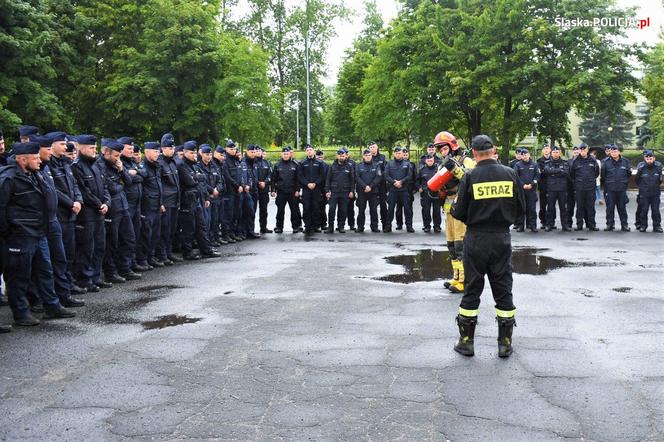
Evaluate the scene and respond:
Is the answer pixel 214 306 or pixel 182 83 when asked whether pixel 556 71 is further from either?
pixel 214 306

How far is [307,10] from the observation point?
189 feet

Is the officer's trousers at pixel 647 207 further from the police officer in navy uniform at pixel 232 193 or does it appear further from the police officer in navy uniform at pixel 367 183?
the police officer in navy uniform at pixel 232 193

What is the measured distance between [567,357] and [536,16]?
27828 mm

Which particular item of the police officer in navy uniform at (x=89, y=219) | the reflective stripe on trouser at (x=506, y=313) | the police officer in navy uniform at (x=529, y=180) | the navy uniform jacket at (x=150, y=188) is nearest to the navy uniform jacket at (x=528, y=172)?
the police officer in navy uniform at (x=529, y=180)

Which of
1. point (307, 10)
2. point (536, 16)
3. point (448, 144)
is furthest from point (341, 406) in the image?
point (307, 10)

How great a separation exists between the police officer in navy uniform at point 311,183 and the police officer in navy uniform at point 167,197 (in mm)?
5440

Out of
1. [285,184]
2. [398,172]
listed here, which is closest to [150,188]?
[285,184]

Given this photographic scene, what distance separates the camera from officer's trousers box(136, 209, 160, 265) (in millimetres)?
11681

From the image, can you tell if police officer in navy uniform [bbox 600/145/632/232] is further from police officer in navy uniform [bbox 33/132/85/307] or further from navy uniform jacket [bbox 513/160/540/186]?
police officer in navy uniform [bbox 33/132/85/307]

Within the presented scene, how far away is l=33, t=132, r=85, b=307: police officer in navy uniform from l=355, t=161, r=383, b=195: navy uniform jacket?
9.85 meters

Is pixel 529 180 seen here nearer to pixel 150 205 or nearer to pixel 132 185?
pixel 150 205

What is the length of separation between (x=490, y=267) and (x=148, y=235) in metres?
6.91

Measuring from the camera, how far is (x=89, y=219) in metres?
9.66

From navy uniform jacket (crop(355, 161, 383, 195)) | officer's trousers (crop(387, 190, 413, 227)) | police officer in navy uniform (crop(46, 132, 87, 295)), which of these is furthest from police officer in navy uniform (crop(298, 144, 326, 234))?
police officer in navy uniform (crop(46, 132, 87, 295))
